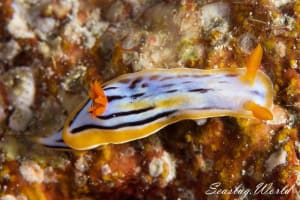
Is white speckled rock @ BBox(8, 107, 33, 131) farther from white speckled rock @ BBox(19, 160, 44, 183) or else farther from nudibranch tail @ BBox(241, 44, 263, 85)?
nudibranch tail @ BBox(241, 44, 263, 85)

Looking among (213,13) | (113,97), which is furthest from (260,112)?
(113,97)

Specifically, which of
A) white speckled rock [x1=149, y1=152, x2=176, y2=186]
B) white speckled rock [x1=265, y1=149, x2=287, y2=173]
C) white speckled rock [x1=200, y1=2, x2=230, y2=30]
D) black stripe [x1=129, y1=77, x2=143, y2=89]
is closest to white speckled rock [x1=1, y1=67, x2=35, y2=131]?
black stripe [x1=129, y1=77, x2=143, y2=89]

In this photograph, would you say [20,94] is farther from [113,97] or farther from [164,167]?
[164,167]

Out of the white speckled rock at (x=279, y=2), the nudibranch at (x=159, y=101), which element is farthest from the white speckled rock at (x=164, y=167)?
the white speckled rock at (x=279, y=2)

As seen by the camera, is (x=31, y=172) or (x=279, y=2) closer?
(x=279, y=2)

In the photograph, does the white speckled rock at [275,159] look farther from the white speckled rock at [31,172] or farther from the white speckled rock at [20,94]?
the white speckled rock at [20,94]

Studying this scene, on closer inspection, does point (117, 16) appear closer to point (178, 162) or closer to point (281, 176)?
point (178, 162)
